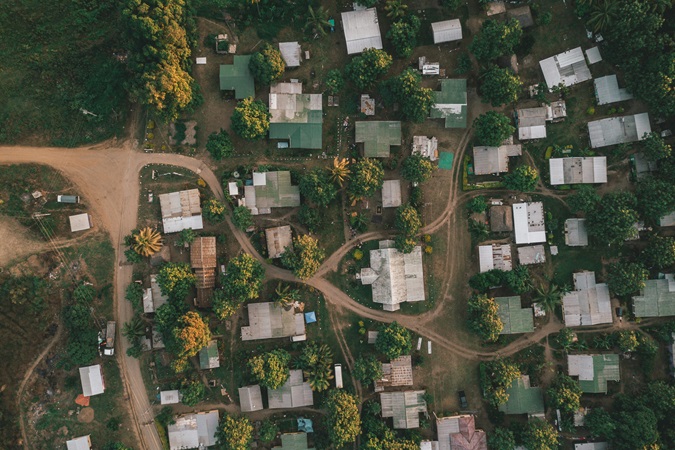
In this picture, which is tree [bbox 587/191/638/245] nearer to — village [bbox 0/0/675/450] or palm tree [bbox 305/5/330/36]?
village [bbox 0/0/675/450]

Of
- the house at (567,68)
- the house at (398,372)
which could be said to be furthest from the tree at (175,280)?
the house at (567,68)

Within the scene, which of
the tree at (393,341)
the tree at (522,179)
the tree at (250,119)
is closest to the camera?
the tree at (250,119)

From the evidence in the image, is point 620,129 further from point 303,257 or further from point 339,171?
point 303,257

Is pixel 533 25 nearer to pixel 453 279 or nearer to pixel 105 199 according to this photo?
pixel 453 279

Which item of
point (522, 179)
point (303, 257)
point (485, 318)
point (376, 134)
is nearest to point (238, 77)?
point (376, 134)

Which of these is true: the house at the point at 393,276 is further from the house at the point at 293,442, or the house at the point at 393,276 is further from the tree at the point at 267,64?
the tree at the point at 267,64
